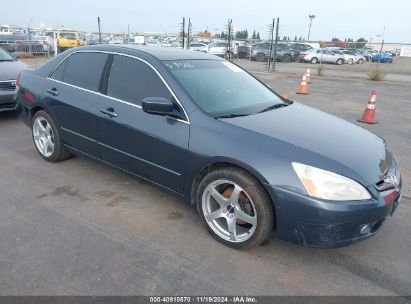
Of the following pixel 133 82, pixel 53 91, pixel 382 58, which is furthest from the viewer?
pixel 382 58

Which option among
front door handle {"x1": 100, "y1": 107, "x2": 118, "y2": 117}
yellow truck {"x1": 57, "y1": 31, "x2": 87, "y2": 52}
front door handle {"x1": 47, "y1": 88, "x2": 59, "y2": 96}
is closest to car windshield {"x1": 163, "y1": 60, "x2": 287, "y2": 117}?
front door handle {"x1": 100, "y1": 107, "x2": 118, "y2": 117}

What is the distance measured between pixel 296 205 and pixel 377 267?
920 mm

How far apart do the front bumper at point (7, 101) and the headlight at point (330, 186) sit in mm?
5893

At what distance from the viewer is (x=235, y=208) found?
304 centimetres

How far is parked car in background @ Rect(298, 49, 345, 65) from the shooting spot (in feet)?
110

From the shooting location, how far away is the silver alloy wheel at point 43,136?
4875mm

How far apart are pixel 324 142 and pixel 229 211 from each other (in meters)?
0.98

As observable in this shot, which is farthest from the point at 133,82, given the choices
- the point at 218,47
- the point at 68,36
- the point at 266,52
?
the point at 68,36

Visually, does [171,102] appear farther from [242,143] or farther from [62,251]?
[62,251]

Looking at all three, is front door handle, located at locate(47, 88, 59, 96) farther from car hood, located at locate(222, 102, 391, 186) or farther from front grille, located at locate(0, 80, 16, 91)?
front grille, located at locate(0, 80, 16, 91)

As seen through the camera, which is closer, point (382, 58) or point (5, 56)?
point (5, 56)

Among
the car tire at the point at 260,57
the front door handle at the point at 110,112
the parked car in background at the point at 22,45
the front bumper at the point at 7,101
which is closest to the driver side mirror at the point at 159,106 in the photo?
the front door handle at the point at 110,112

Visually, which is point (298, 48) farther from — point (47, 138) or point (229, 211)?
point (229, 211)

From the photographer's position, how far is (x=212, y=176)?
121 inches
